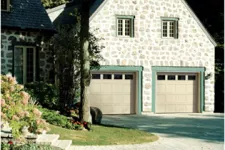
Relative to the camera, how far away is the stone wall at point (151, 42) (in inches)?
867

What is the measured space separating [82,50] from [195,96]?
10.0 m

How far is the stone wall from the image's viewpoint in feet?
72.3

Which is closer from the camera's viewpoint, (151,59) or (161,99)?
(151,59)

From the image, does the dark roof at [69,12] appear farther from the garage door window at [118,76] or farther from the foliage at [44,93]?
the foliage at [44,93]

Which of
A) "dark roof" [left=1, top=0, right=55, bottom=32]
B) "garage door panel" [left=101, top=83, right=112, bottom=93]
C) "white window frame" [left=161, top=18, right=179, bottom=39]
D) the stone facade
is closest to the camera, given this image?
the stone facade

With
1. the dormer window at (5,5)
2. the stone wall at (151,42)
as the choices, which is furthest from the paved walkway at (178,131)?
the dormer window at (5,5)

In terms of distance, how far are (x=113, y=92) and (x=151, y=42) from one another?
305 centimetres

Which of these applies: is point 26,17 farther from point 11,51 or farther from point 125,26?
point 125,26

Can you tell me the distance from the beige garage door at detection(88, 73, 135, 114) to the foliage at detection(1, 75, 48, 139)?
42.2 feet

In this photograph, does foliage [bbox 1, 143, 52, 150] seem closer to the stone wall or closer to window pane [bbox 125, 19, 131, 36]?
the stone wall

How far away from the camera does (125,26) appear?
22578 millimetres

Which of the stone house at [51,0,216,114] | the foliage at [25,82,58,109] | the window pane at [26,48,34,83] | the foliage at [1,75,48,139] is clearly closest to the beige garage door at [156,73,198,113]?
the stone house at [51,0,216,114]

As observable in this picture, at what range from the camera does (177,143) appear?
1270cm

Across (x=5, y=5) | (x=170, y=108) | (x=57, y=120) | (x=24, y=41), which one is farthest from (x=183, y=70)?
(x=57, y=120)
